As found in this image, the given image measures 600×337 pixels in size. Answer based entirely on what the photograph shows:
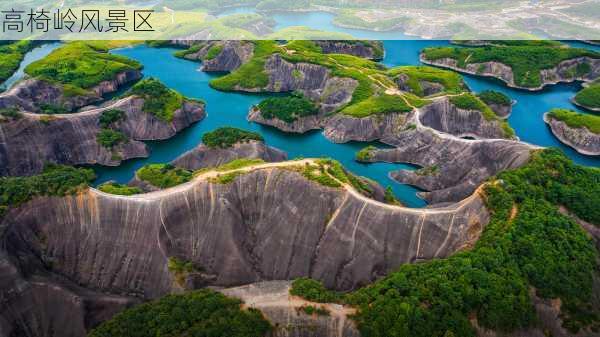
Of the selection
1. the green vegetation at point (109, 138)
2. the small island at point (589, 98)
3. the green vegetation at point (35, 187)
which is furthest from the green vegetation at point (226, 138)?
A: the small island at point (589, 98)

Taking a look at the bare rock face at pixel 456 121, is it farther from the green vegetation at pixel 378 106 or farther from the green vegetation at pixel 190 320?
the green vegetation at pixel 190 320

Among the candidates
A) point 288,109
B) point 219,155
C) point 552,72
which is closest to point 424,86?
point 288,109

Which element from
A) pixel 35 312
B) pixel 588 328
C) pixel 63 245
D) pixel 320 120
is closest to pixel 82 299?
pixel 35 312

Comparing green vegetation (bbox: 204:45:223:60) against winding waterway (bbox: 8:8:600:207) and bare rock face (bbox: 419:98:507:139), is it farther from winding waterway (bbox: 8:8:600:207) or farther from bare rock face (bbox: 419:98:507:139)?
bare rock face (bbox: 419:98:507:139)

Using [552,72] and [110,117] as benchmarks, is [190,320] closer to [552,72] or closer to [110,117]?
[110,117]

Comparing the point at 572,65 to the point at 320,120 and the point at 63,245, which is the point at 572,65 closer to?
the point at 320,120
